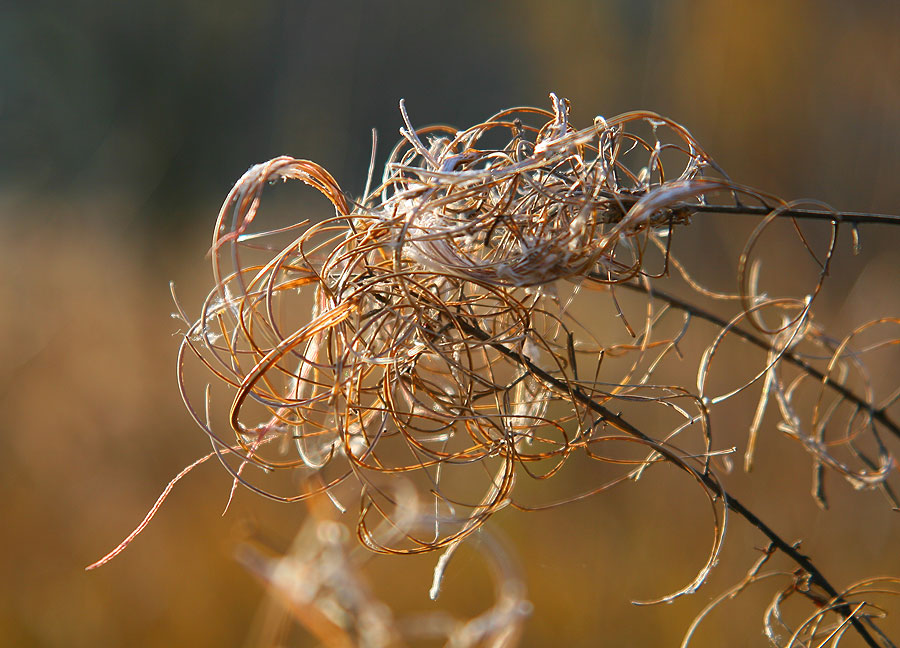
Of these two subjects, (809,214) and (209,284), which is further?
(209,284)

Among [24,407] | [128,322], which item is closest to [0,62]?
[128,322]

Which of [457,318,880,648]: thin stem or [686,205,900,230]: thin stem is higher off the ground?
[686,205,900,230]: thin stem

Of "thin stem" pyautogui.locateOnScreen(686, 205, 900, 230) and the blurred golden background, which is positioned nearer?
"thin stem" pyautogui.locateOnScreen(686, 205, 900, 230)

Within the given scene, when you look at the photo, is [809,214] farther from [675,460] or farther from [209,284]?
[209,284]

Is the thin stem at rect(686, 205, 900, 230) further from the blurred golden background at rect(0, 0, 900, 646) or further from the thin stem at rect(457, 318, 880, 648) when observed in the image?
the blurred golden background at rect(0, 0, 900, 646)

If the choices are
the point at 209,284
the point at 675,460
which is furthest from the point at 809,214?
the point at 209,284

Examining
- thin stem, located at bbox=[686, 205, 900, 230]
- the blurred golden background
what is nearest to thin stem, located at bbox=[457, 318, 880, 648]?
thin stem, located at bbox=[686, 205, 900, 230]

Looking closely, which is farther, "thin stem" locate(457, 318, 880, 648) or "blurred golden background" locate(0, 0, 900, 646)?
"blurred golden background" locate(0, 0, 900, 646)

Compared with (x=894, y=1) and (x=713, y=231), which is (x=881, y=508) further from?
(x=894, y=1)

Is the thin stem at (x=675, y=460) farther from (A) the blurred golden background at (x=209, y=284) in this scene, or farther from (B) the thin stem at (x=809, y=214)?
(A) the blurred golden background at (x=209, y=284)
